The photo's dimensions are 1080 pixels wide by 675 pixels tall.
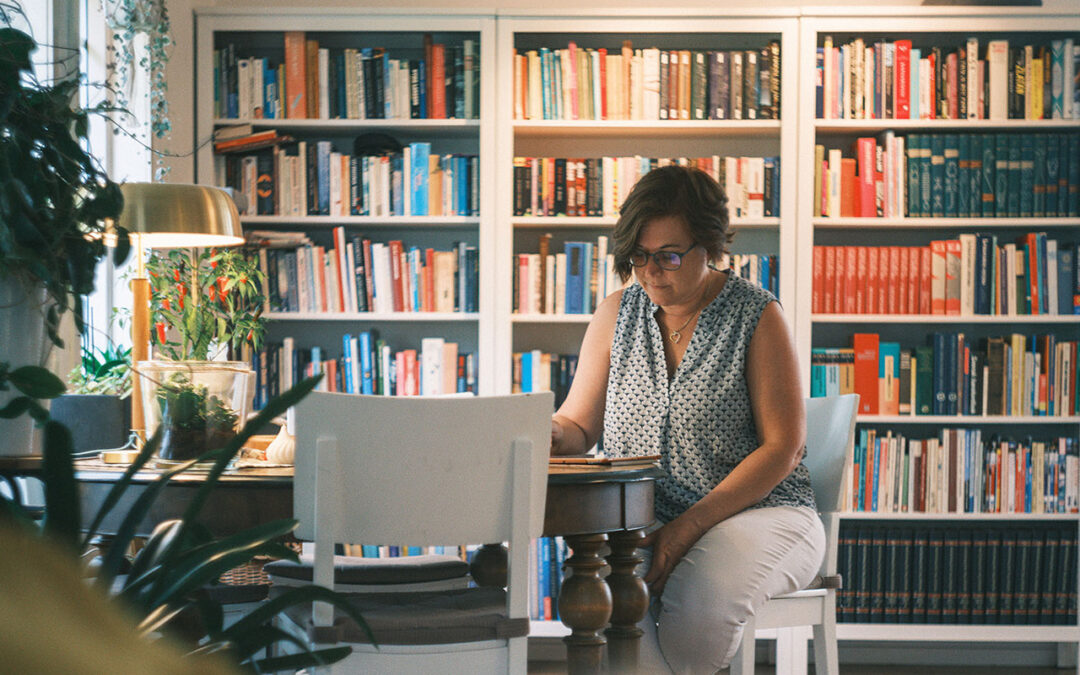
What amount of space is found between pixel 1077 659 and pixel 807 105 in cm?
216

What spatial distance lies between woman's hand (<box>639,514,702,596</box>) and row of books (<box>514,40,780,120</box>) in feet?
6.38

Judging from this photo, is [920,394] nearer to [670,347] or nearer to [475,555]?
[670,347]

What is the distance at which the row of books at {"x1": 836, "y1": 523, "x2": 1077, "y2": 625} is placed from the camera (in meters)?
3.36

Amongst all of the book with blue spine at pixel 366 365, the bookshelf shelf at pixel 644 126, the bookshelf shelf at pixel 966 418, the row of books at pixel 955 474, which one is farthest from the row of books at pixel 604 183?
the row of books at pixel 955 474

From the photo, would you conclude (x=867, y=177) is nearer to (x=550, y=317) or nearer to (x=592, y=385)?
(x=550, y=317)

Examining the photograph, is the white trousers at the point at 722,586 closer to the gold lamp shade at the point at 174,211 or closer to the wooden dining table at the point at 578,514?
the wooden dining table at the point at 578,514

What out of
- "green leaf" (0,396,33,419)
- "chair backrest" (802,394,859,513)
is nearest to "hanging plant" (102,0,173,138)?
"green leaf" (0,396,33,419)

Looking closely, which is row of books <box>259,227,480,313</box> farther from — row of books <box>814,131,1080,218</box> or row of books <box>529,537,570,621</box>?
→ row of books <box>814,131,1080,218</box>

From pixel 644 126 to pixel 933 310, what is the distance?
122 centimetres

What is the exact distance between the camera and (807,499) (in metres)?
2.04

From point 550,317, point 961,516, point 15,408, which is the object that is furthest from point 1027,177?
point 15,408

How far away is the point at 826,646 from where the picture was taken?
2.12m

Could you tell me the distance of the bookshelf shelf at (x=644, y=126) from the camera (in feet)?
11.2

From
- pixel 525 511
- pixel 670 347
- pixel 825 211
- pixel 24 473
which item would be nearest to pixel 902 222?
pixel 825 211
